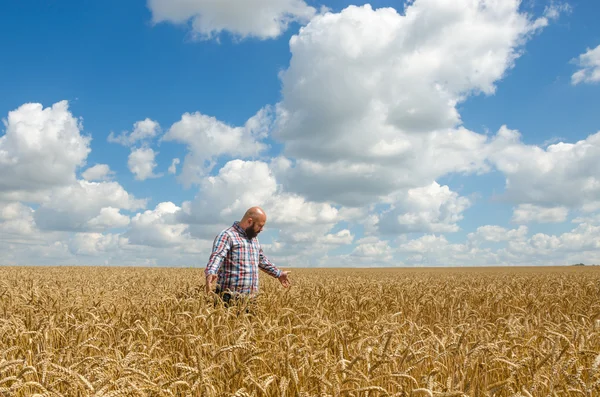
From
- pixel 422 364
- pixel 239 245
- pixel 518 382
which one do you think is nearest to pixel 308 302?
pixel 239 245

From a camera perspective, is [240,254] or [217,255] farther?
[240,254]

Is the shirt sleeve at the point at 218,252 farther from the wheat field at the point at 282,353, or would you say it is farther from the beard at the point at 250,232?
the wheat field at the point at 282,353

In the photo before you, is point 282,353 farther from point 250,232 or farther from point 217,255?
point 250,232

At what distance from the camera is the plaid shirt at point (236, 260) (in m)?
7.17

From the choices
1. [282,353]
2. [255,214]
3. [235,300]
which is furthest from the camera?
[255,214]

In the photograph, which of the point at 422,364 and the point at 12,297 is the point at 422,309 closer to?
the point at 422,364

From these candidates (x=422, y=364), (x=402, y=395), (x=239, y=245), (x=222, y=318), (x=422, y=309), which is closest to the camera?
(x=402, y=395)

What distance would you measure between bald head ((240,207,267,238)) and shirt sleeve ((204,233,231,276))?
1.18 ft

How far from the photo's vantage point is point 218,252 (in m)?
7.06

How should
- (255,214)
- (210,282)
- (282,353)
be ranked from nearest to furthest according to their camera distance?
(282,353) < (210,282) < (255,214)

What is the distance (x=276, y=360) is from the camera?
A: 368 cm

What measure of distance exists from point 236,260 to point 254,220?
71 cm

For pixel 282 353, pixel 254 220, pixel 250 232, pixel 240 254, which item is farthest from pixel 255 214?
pixel 282 353

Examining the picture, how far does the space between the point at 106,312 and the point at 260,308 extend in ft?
6.77
